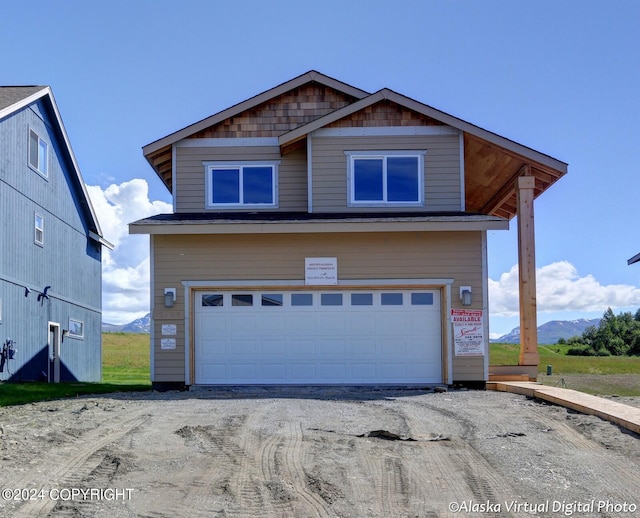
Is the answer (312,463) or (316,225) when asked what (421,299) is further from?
(312,463)

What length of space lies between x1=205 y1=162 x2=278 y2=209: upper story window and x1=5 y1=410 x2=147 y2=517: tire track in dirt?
8973 millimetres

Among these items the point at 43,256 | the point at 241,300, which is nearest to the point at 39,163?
the point at 43,256

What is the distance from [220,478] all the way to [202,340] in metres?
9.73

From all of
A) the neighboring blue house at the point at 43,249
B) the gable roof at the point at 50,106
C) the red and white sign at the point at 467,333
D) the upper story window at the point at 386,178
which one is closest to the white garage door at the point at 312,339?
the red and white sign at the point at 467,333

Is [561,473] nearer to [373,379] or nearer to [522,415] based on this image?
[522,415]

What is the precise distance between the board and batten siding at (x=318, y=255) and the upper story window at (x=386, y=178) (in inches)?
41.0

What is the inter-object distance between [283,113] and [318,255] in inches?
152

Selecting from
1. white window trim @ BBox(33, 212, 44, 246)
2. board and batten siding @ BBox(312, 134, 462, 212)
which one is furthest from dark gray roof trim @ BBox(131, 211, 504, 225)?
white window trim @ BBox(33, 212, 44, 246)

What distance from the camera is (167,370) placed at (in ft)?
53.5

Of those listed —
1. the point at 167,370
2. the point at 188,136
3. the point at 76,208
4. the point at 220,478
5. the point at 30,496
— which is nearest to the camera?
the point at 30,496

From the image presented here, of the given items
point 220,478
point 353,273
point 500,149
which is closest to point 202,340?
point 353,273

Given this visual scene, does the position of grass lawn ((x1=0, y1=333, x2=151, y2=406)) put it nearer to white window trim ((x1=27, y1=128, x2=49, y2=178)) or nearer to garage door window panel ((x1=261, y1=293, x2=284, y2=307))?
garage door window panel ((x1=261, y1=293, x2=284, y2=307))

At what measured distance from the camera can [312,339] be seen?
54.2 feet

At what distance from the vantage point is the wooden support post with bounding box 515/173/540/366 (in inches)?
658
